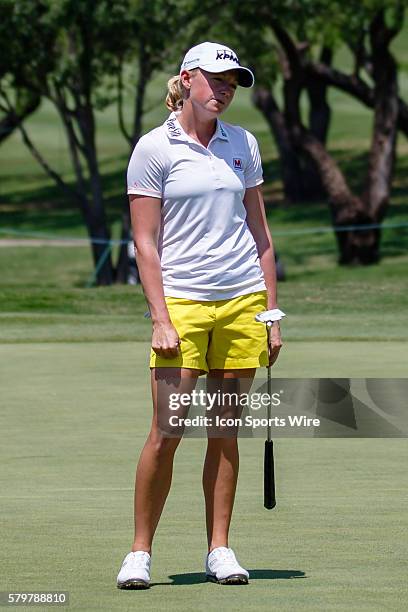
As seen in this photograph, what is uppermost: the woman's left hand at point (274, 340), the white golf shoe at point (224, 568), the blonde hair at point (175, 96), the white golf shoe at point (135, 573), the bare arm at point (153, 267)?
the blonde hair at point (175, 96)

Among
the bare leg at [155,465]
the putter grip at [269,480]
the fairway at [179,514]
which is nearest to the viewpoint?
the fairway at [179,514]

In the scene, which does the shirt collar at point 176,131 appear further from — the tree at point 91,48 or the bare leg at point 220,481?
the tree at point 91,48

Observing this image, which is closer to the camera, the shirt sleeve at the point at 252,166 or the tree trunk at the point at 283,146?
the shirt sleeve at the point at 252,166

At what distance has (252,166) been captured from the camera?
6.09m

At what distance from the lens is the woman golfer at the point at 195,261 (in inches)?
231

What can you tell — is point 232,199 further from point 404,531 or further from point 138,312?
point 138,312

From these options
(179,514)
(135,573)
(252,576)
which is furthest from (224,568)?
(179,514)

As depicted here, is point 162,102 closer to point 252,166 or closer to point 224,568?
point 252,166

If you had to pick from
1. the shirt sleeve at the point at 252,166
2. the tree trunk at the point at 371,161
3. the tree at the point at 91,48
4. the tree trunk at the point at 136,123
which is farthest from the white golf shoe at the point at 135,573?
the tree trunk at the point at 371,161

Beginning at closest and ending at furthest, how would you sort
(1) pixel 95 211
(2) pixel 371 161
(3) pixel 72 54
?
(3) pixel 72 54 → (1) pixel 95 211 → (2) pixel 371 161

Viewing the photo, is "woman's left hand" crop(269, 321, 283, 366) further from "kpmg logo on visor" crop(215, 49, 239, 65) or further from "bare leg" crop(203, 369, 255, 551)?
"kpmg logo on visor" crop(215, 49, 239, 65)

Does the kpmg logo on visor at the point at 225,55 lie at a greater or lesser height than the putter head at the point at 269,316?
greater

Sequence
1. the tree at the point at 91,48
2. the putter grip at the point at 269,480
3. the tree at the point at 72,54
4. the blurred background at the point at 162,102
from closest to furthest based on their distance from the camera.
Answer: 1. the putter grip at the point at 269,480
2. the blurred background at the point at 162,102
3. the tree at the point at 72,54
4. the tree at the point at 91,48

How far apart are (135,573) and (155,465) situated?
443mm
